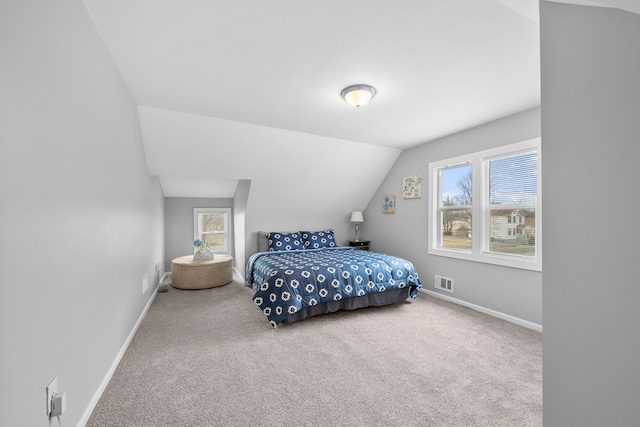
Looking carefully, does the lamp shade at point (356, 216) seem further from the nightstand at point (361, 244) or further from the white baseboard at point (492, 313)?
the white baseboard at point (492, 313)

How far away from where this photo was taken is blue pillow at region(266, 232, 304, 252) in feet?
15.0

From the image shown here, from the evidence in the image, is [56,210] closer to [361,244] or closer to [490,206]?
[490,206]

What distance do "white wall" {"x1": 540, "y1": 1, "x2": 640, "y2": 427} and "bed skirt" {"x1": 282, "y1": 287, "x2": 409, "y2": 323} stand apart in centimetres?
226

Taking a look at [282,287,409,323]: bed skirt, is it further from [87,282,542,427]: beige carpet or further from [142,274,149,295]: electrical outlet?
[142,274,149,295]: electrical outlet

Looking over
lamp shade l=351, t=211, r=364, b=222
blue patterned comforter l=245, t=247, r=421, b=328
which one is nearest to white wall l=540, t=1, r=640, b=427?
blue patterned comforter l=245, t=247, r=421, b=328

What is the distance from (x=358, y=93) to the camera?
7.88ft

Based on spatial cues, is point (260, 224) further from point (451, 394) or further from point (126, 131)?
point (451, 394)

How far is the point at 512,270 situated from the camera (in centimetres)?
304

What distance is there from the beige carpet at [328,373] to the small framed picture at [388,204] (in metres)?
2.02

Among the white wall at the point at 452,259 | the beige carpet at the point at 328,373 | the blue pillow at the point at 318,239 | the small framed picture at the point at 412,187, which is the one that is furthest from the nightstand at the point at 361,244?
the beige carpet at the point at 328,373

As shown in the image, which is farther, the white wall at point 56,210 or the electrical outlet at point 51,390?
the electrical outlet at point 51,390

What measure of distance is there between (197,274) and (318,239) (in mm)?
2061

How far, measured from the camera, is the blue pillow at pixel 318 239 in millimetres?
4884

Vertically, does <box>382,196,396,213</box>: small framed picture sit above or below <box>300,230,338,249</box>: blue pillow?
above
